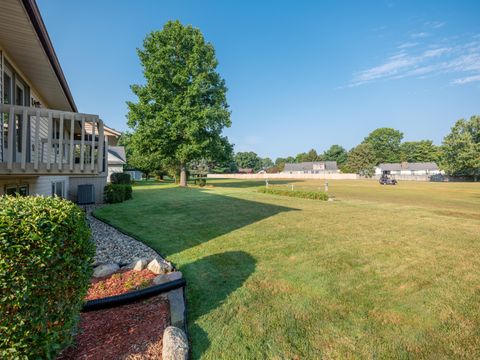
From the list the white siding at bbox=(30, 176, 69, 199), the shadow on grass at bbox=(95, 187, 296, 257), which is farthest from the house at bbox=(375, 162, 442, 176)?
the white siding at bbox=(30, 176, 69, 199)

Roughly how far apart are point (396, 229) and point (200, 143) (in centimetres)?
2027

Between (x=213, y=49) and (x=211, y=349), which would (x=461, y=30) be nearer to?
(x=213, y=49)

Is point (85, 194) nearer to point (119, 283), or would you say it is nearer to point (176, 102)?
point (119, 283)

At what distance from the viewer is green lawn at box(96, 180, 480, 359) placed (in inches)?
108

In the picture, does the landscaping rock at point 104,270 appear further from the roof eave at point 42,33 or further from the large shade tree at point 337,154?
the large shade tree at point 337,154

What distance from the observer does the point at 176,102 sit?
82.3ft

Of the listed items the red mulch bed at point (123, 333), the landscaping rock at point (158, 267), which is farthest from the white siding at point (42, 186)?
the red mulch bed at point (123, 333)

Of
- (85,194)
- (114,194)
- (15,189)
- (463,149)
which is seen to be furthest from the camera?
(463,149)

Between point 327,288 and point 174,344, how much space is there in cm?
260

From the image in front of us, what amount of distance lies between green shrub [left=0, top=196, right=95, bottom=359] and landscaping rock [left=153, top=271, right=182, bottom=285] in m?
1.85

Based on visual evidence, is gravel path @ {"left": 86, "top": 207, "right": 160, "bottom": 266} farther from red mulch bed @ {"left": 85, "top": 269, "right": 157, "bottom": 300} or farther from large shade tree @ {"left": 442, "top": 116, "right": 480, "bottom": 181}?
large shade tree @ {"left": 442, "top": 116, "right": 480, "bottom": 181}

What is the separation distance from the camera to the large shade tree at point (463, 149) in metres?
45.4

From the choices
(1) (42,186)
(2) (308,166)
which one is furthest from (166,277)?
(2) (308,166)

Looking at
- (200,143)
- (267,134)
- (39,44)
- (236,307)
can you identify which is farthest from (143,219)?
(267,134)
